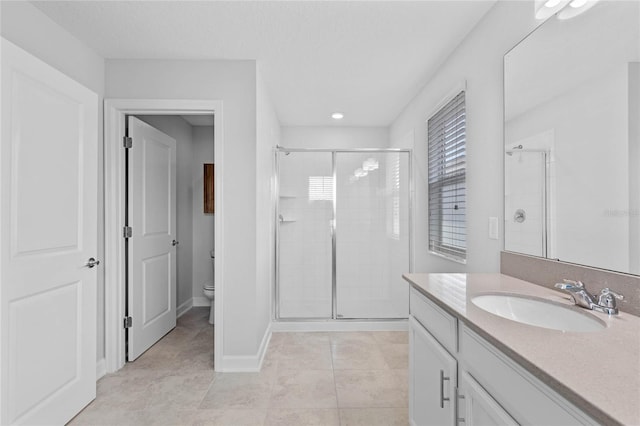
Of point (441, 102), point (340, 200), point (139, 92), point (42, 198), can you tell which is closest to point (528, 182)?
point (441, 102)

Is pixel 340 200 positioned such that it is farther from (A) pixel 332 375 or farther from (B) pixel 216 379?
(B) pixel 216 379

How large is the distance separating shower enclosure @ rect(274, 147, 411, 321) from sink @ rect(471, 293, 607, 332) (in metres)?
2.23

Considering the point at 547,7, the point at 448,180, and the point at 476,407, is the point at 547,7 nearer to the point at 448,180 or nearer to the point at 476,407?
the point at 448,180

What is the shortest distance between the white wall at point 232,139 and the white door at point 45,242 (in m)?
0.58

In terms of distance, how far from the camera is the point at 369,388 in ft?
7.54

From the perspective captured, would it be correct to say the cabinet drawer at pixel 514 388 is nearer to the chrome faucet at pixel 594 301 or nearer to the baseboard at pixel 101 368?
the chrome faucet at pixel 594 301

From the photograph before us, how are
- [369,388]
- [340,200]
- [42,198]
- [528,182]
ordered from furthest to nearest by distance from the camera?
[340,200] → [369,388] → [42,198] → [528,182]

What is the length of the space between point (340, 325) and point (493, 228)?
209cm

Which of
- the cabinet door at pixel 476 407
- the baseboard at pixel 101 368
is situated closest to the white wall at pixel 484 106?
the cabinet door at pixel 476 407

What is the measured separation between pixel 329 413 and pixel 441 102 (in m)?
2.33

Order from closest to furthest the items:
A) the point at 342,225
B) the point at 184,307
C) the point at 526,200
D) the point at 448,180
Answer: the point at 526,200, the point at 448,180, the point at 342,225, the point at 184,307

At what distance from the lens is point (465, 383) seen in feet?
3.79

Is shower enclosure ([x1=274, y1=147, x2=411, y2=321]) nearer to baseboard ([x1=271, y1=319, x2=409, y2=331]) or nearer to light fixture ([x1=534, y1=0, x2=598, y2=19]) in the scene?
baseboard ([x1=271, y1=319, x2=409, y2=331])

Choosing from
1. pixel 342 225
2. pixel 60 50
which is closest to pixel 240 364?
pixel 342 225
